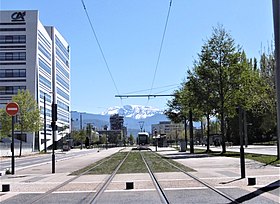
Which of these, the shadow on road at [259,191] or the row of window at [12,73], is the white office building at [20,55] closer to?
the row of window at [12,73]

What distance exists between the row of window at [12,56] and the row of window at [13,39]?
8.11 ft

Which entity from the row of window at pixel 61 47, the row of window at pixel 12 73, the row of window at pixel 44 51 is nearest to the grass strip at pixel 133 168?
the row of window at pixel 12 73

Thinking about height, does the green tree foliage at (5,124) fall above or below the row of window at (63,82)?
below

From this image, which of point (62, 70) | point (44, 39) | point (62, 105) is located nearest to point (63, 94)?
point (62, 105)

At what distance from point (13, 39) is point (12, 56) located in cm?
372

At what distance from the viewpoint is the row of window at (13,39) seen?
110 meters

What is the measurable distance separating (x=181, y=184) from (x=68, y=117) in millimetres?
147710

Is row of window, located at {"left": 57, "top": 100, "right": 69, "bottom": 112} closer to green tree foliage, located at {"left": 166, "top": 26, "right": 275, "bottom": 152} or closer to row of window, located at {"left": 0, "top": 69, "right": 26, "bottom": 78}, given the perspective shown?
row of window, located at {"left": 0, "top": 69, "right": 26, "bottom": 78}

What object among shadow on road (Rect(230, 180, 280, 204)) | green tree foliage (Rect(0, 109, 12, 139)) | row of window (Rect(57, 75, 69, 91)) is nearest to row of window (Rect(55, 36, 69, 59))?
row of window (Rect(57, 75, 69, 91))

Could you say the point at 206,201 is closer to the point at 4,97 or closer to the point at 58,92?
the point at 4,97

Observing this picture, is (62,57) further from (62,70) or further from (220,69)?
(220,69)

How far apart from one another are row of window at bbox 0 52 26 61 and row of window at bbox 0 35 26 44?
247 centimetres

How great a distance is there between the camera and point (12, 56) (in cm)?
10981

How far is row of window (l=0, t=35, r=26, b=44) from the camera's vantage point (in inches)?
4331
